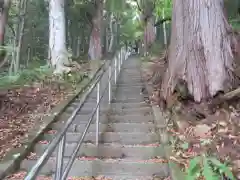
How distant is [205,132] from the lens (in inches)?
188

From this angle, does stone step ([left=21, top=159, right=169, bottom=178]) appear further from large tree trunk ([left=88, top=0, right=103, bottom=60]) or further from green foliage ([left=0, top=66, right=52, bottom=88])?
large tree trunk ([left=88, top=0, right=103, bottom=60])

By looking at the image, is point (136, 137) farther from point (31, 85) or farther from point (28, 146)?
point (31, 85)

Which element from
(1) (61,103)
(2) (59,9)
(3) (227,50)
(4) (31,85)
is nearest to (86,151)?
(1) (61,103)

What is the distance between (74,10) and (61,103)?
40.5 ft

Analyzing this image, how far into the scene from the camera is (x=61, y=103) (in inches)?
273

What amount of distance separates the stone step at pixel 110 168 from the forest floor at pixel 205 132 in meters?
0.27

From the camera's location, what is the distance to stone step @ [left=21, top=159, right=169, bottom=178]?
166 inches

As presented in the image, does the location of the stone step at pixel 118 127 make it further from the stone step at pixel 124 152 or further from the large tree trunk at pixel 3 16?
the large tree trunk at pixel 3 16

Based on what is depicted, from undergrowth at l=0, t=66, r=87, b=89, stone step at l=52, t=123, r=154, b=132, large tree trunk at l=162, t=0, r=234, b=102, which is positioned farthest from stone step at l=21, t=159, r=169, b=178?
undergrowth at l=0, t=66, r=87, b=89

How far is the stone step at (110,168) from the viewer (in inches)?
166

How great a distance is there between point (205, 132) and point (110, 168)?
1.45 meters

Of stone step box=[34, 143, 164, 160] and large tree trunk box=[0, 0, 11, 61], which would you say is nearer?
stone step box=[34, 143, 164, 160]

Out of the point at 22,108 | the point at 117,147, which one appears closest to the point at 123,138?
the point at 117,147

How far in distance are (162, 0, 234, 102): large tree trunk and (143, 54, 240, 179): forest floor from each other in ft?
0.87
